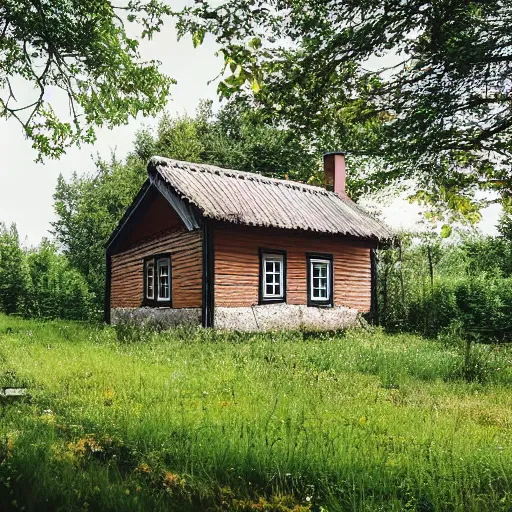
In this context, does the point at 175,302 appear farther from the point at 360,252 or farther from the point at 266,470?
the point at 266,470

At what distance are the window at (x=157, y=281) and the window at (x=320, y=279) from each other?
4.85 meters

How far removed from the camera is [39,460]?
4008 millimetres

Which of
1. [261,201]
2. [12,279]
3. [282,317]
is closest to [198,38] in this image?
[261,201]

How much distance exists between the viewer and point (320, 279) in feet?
62.0

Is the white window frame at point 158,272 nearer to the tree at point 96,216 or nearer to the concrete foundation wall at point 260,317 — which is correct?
the concrete foundation wall at point 260,317

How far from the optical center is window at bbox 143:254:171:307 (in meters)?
18.2

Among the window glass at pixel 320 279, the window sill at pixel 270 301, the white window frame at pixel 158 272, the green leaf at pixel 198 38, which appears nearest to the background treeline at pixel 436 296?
the window glass at pixel 320 279

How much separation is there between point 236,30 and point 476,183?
14.4ft

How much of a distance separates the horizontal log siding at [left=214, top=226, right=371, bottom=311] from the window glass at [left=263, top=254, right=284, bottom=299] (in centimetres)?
28

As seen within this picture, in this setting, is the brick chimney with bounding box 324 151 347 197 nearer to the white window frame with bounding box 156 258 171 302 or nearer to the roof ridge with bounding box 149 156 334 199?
the roof ridge with bounding box 149 156 334 199

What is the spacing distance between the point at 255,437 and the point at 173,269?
44.5 feet

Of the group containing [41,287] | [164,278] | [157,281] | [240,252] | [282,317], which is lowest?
[282,317]

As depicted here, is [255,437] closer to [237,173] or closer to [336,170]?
[237,173]

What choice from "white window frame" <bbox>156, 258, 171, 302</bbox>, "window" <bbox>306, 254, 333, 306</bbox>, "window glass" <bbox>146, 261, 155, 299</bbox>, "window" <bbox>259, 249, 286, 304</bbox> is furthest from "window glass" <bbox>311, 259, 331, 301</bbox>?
"window glass" <bbox>146, 261, 155, 299</bbox>
